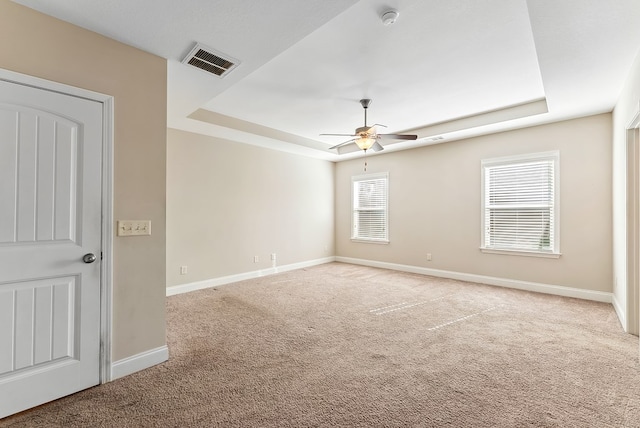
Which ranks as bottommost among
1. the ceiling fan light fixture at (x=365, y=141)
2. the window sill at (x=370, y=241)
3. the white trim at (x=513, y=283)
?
the white trim at (x=513, y=283)

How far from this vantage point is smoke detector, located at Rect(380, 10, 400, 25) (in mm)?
2166

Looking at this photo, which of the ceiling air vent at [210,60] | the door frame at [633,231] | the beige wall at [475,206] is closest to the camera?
the ceiling air vent at [210,60]

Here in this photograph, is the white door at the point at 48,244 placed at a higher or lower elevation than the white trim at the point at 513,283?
higher

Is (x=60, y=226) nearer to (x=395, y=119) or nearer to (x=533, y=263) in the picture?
(x=395, y=119)

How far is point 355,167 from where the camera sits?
23.1 feet

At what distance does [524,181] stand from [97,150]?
5.56m

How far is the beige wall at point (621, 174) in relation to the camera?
2.74 meters

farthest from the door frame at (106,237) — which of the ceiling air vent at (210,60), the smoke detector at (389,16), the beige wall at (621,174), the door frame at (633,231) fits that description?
the door frame at (633,231)

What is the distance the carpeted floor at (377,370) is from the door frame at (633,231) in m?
0.23

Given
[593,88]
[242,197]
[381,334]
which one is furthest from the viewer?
[242,197]

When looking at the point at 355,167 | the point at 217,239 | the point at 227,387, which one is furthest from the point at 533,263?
the point at 217,239

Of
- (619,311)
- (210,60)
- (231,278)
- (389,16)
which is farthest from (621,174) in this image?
(231,278)

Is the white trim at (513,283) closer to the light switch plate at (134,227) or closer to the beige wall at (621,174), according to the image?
the beige wall at (621,174)

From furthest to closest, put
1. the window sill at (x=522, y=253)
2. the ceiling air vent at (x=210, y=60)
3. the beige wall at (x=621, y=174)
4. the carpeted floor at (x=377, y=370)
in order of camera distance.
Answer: the window sill at (x=522, y=253), the beige wall at (x=621, y=174), the ceiling air vent at (x=210, y=60), the carpeted floor at (x=377, y=370)
